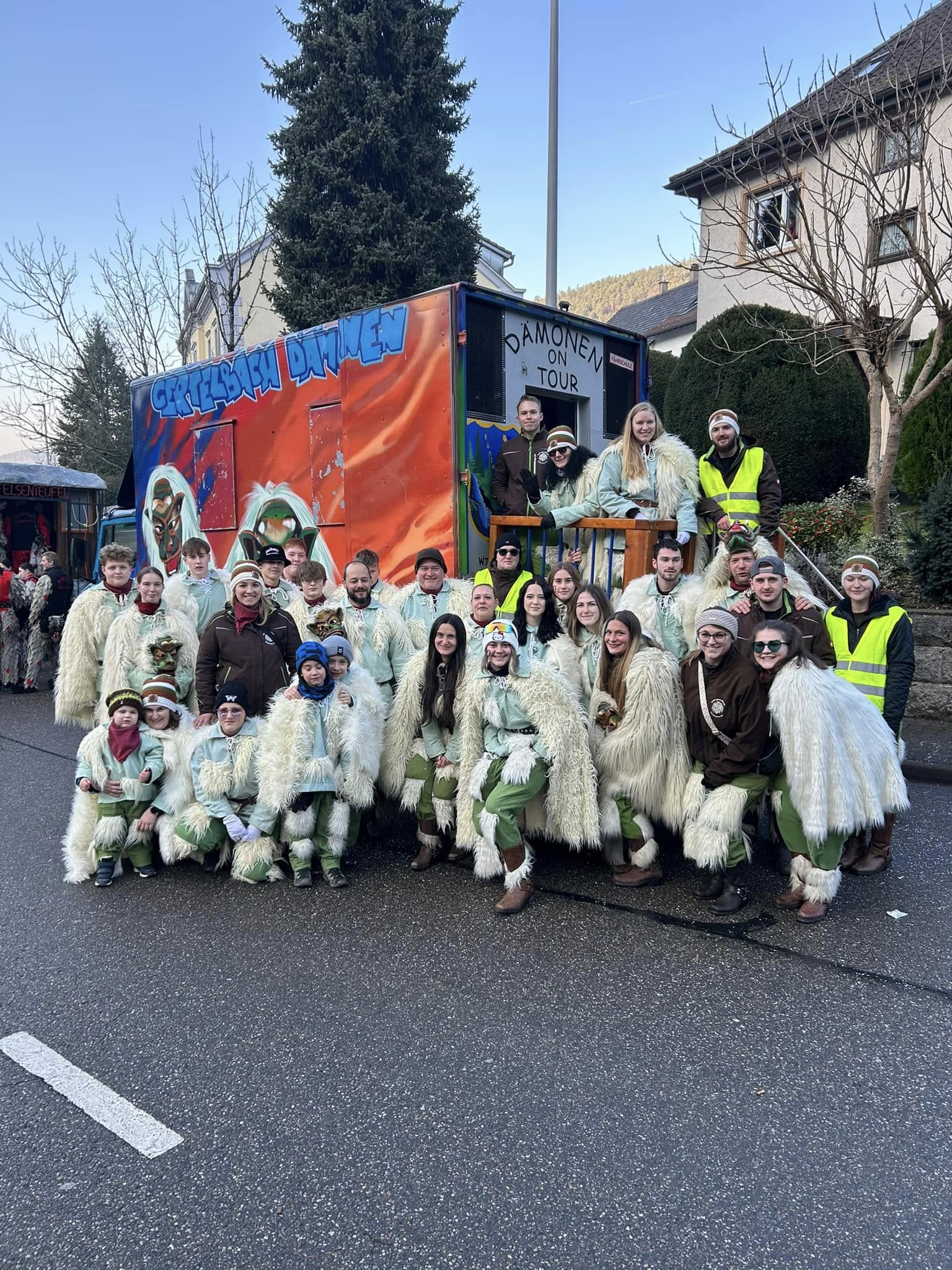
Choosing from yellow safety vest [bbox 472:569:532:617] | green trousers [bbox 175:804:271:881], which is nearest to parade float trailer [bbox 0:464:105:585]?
yellow safety vest [bbox 472:569:532:617]

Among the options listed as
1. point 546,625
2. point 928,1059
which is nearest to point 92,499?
point 546,625

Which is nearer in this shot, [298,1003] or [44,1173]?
[44,1173]

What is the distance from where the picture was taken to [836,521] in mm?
9961

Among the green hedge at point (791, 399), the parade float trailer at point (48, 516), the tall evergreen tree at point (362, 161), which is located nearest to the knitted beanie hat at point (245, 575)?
the green hedge at point (791, 399)

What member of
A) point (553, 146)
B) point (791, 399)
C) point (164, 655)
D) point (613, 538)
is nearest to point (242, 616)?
point (164, 655)

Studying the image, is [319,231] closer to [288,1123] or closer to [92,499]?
[92,499]

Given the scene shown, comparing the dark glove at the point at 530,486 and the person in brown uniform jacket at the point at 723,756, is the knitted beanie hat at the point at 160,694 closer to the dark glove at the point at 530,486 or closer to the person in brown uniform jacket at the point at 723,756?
the dark glove at the point at 530,486

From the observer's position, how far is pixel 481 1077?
3195 millimetres

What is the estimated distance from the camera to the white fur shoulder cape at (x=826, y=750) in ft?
14.1

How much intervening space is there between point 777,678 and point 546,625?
4.76 ft

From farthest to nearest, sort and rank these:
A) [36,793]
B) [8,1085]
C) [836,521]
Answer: [836,521] < [36,793] < [8,1085]

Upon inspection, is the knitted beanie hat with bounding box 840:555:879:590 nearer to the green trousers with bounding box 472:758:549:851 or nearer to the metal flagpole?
the green trousers with bounding box 472:758:549:851

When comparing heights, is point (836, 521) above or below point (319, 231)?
below

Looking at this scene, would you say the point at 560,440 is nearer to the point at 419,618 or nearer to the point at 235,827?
the point at 419,618
